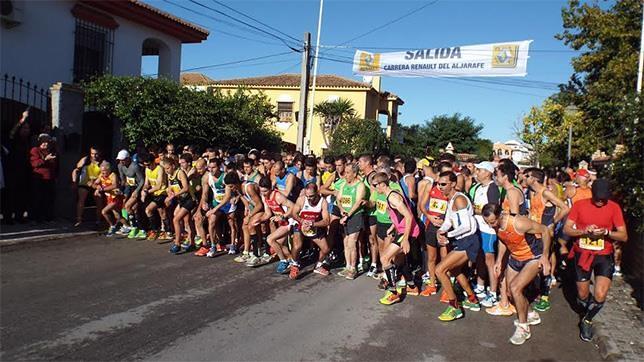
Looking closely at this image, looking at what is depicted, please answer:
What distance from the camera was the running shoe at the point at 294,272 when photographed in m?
7.76

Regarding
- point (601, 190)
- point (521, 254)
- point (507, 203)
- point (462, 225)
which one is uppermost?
point (601, 190)

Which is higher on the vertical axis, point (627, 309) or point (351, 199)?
point (351, 199)

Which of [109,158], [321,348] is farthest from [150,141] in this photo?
[321,348]

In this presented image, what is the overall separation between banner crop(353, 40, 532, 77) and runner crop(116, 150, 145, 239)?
14693 millimetres

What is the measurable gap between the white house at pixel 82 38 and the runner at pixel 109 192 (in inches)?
205

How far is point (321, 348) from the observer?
16.3ft

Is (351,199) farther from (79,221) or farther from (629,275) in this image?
(79,221)

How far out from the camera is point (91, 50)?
16.0m

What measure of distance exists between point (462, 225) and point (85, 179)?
811cm

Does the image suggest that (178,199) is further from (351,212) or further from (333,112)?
(333,112)

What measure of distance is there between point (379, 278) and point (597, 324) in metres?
3.12

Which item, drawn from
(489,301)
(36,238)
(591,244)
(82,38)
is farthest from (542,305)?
(82,38)

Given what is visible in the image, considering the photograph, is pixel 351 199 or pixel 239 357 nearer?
pixel 239 357

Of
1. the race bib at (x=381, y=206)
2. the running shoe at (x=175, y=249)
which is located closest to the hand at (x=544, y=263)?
the race bib at (x=381, y=206)
